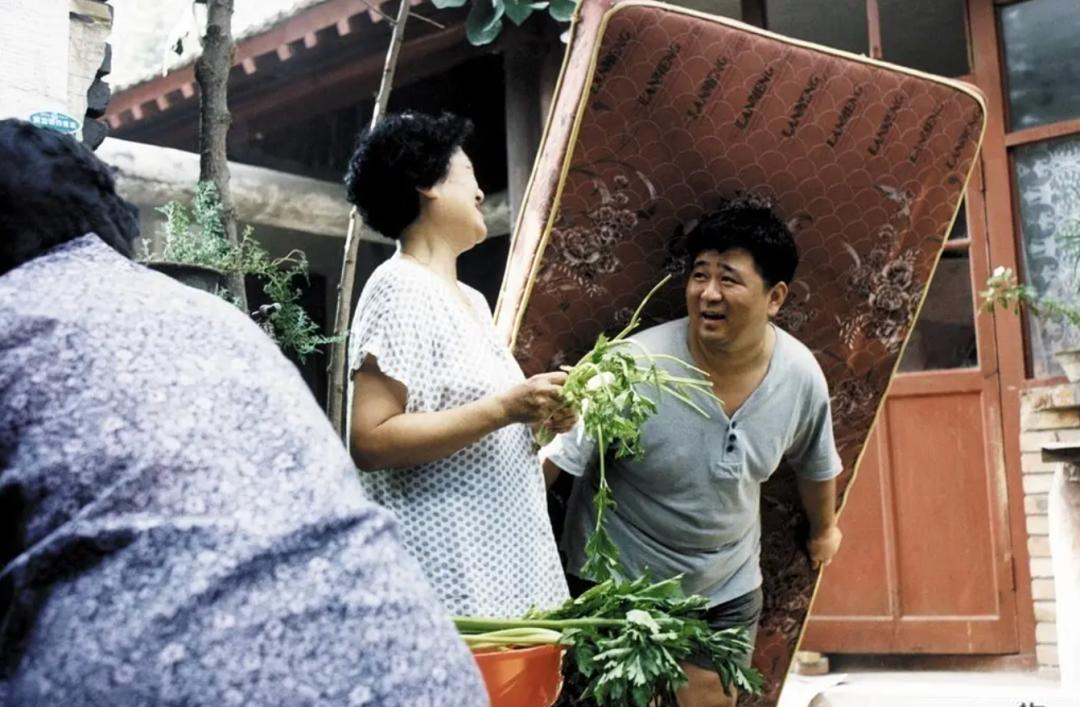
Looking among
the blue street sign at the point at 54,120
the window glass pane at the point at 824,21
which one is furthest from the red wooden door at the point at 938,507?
the blue street sign at the point at 54,120

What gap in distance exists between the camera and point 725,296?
113 inches

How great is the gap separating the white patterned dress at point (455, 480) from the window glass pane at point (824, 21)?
421 centimetres

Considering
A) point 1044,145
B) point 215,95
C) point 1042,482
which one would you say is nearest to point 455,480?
point 215,95

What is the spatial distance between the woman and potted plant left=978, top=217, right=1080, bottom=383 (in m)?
3.46

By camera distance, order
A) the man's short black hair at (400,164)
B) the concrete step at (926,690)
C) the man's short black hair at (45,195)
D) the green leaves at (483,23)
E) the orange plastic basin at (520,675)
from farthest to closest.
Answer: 1. the green leaves at (483,23)
2. the concrete step at (926,690)
3. the man's short black hair at (400,164)
4. the orange plastic basin at (520,675)
5. the man's short black hair at (45,195)

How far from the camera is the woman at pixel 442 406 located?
2.27 metres

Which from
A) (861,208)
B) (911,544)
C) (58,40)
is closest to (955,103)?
(861,208)

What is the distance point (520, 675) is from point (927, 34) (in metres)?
5.07

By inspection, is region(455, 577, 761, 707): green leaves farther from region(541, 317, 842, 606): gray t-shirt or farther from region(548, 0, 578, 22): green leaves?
region(548, 0, 578, 22): green leaves

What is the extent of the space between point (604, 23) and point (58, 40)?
120cm

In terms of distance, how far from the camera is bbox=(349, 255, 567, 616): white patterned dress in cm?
230

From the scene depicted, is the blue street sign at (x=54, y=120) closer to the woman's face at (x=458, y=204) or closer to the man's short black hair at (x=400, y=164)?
the man's short black hair at (x=400, y=164)

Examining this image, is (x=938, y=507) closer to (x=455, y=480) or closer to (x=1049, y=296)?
(x=1049, y=296)

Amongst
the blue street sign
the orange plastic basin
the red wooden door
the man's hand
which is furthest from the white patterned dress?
the red wooden door
